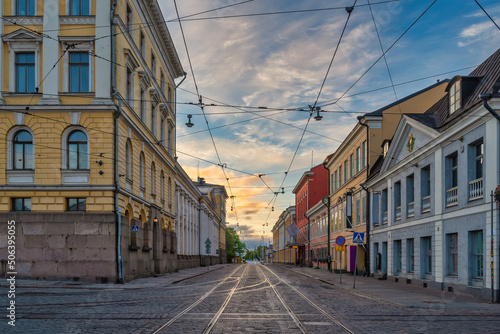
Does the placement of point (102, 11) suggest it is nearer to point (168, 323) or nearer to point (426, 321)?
point (168, 323)

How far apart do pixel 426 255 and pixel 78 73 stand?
732 inches

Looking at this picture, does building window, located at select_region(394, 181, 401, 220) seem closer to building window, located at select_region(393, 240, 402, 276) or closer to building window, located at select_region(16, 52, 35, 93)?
building window, located at select_region(393, 240, 402, 276)

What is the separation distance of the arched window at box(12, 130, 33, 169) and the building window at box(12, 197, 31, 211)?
158 cm

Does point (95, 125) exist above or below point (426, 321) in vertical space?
above

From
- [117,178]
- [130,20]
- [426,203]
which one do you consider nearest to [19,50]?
[130,20]

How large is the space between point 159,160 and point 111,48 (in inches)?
559

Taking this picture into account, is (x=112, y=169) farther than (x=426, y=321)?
→ Yes

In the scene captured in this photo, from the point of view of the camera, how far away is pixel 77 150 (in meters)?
26.0

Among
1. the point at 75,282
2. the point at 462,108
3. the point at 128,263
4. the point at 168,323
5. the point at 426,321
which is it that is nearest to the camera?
the point at 168,323

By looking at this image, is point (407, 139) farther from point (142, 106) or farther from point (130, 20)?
point (130, 20)

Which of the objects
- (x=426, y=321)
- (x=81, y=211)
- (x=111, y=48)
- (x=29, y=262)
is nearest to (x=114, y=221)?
(x=81, y=211)

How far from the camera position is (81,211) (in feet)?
84.2

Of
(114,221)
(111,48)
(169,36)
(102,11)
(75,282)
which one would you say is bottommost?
(75,282)

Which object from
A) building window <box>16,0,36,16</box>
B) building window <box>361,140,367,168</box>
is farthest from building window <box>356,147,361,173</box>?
building window <box>16,0,36,16</box>
